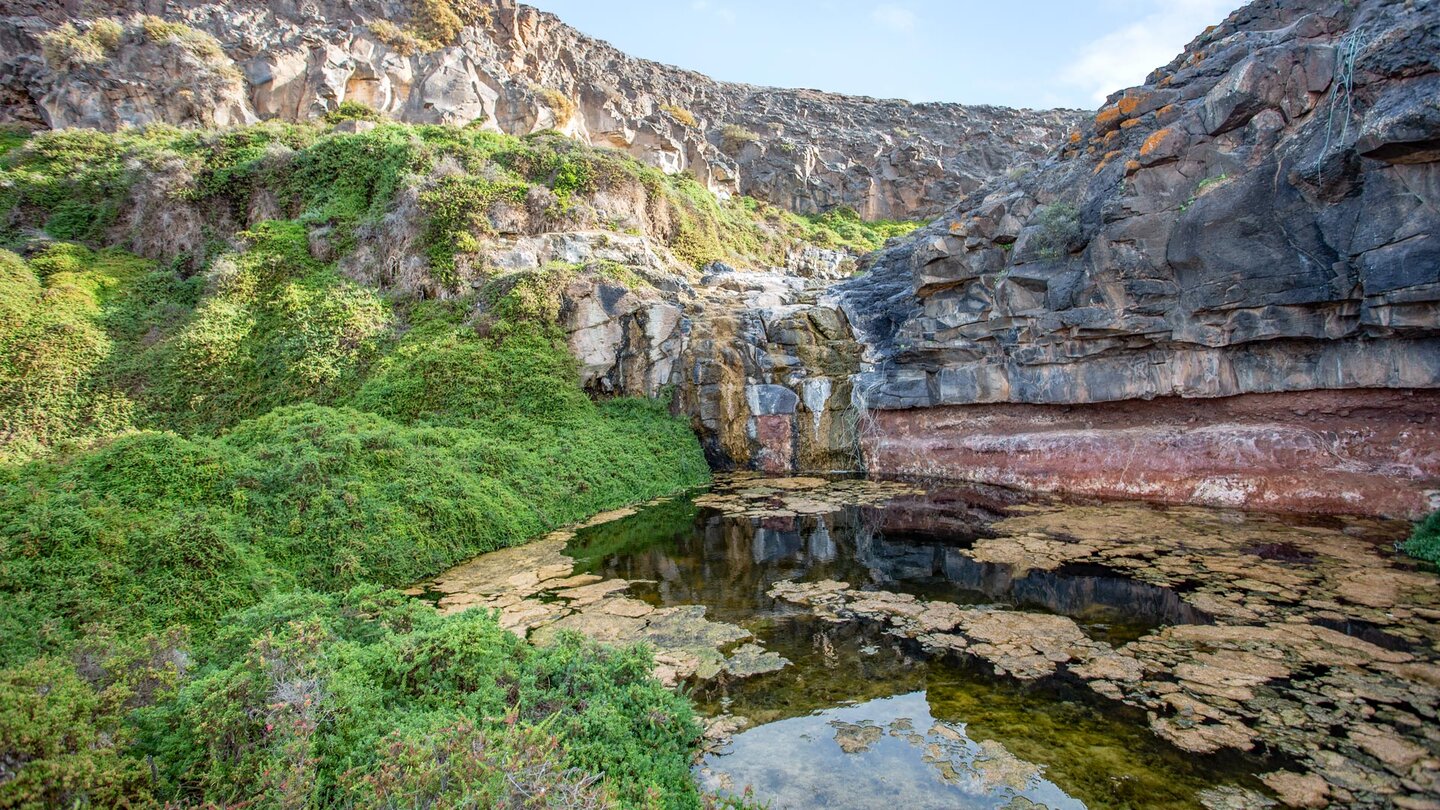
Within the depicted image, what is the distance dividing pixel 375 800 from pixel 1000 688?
5.16 m

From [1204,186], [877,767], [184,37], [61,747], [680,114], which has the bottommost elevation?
[877,767]

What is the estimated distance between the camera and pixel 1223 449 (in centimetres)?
Result: 1184

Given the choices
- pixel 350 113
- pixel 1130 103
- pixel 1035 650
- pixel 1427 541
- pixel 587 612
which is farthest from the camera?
pixel 350 113

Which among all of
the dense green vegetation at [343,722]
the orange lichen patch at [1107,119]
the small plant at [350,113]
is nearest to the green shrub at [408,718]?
the dense green vegetation at [343,722]

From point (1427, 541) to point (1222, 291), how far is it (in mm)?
4738

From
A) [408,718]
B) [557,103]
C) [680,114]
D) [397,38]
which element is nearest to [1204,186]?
[408,718]

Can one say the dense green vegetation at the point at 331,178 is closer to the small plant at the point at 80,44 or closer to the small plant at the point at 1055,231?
the small plant at the point at 80,44

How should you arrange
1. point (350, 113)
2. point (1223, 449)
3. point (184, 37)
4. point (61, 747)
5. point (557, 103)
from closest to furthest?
point (61, 747)
point (1223, 449)
point (184, 37)
point (350, 113)
point (557, 103)

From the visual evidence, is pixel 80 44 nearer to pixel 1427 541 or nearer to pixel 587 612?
pixel 587 612

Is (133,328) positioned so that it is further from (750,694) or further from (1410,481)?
(1410,481)

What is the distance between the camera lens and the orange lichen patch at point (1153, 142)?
12211 mm

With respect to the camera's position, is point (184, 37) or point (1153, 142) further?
point (184, 37)

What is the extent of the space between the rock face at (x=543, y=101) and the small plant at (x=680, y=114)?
9.1 inches

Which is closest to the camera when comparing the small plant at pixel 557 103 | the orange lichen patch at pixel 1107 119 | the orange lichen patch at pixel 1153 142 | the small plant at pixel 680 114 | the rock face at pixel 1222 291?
the rock face at pixel 1222 291
